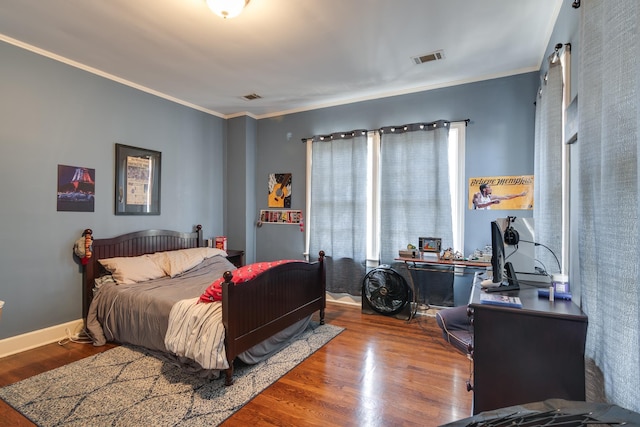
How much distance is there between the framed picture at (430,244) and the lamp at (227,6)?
2891 mm

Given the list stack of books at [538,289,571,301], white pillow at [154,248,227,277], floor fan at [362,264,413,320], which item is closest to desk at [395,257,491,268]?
floor fan at [362,264,413,320]

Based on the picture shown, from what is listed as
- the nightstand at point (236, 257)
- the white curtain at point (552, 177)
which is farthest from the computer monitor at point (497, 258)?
the nightstand at point (236, 257)

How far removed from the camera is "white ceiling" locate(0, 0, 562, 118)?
2.39 metres

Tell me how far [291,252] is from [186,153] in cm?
205

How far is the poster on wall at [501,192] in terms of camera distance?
3418 mm

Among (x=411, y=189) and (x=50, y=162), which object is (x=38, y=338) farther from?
(x=411, y=189)

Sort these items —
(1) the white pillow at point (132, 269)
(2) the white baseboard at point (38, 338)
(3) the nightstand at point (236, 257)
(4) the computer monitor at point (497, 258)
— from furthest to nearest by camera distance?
(3) the nightstand at point (236, 257) < (1) the white pillow at point (132, 269) < (2) the white baseboard at point (38, 338) < (4) the computer monitor at point (497, 258)

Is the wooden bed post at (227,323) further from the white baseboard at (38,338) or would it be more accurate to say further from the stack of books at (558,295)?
the white baseboard at (38,338)

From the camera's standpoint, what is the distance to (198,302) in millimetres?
2518

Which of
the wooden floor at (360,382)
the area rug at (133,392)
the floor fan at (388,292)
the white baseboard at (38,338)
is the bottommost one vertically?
the wooden floor at (360,382)

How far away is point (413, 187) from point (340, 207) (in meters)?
1.00

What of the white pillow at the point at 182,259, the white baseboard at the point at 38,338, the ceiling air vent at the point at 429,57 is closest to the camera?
the white baseboard at the point at 38,338

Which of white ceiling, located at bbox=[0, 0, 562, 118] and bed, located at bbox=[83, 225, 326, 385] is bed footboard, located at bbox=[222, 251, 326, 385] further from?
white ceiling, located at bbox=[0, 0, 562, 118]

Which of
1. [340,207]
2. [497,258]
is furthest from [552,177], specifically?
[340,207]
